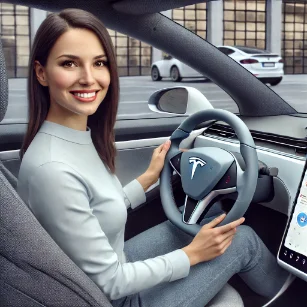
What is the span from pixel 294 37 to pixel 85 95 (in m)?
33.0

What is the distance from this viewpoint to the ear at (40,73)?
4.68 ft

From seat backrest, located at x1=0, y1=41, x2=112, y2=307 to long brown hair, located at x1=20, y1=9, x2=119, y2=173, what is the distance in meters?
0.14

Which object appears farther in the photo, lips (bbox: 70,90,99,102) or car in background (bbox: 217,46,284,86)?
car in background (bbox: 217,46,284,86)

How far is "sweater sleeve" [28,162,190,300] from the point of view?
1.30 metres

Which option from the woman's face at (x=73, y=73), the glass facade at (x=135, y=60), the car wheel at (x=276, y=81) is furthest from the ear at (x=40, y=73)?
the glass facade at (x=135, y=60)

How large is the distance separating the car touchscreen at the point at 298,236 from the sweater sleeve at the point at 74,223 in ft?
1.86

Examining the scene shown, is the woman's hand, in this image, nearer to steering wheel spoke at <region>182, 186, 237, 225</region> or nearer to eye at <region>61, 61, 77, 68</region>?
steering wheel spoke at <region>182, 186, 237, 225</region>

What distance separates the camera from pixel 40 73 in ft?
4.71

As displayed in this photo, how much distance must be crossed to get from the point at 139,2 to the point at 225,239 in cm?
99

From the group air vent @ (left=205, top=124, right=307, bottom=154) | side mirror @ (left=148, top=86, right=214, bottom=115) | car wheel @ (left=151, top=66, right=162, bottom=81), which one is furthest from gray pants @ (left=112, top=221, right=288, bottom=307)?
car wheel @ (left=151, top=66, right=162, bottom=81)

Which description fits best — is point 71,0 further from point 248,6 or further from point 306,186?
point 248,6

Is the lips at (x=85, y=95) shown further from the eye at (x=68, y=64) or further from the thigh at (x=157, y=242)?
the thigh at (x=157, y=242)

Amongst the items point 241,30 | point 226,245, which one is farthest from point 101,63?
point 241,30

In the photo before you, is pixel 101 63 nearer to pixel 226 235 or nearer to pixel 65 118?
pixel 65 118
